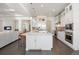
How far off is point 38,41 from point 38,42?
49mm

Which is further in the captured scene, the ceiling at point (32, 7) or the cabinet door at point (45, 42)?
the ceiling at point (32, 7)

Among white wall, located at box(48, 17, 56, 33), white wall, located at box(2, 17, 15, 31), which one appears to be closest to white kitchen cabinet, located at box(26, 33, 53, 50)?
white wall, located at box(48, 17, 56, 33)

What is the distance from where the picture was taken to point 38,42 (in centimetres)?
547

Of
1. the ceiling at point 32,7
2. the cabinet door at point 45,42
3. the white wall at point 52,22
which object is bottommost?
the cabinet door at point 45,42

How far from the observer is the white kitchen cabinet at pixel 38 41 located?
17.9 feet

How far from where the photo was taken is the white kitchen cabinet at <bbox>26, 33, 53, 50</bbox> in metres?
5.44

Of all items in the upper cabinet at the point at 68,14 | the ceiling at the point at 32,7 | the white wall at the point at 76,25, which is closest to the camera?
the white wall at the point at 76,25

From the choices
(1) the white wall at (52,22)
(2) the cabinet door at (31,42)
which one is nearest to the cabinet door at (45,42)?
(2) the cabinet door at (31,42)

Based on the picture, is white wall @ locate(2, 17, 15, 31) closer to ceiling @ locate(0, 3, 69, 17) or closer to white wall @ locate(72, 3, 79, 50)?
ceiling @ locate(0, 3, 69, 17)

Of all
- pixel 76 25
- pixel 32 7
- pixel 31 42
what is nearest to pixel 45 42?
pixel 31 42

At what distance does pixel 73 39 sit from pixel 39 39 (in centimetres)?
169

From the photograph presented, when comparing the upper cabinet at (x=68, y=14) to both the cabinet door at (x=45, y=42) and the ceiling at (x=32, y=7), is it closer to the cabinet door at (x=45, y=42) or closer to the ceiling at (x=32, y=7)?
the ceiling at (x=32, y=7)
